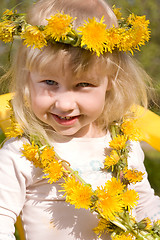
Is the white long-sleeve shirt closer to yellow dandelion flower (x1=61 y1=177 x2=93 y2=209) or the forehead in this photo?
yellow dandelion flower (x1=61 y1=177 x2=93 y2=209)

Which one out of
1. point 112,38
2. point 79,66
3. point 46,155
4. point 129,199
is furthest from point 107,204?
point 112,38

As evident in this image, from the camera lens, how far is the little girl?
1.61 m

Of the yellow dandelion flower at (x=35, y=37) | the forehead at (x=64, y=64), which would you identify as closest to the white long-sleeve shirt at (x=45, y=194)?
the forehead at (x=64, y=64)

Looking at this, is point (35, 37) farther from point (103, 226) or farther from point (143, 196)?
point (143, 196)

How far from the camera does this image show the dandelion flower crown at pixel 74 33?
1.52 m

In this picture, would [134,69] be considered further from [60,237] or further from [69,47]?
[60,237]

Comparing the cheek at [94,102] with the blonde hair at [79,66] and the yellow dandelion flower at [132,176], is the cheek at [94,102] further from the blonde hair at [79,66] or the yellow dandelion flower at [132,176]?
the yellow dandelion flower at [132,176]

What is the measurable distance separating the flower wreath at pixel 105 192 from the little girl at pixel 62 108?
35 millimetres

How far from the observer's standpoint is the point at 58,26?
59.9 inches

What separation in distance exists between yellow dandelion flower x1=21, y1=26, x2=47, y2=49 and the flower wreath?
0.46m

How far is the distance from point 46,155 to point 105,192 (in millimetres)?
319

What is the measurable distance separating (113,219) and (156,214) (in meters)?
0.45

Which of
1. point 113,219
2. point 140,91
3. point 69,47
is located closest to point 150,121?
point 140,91

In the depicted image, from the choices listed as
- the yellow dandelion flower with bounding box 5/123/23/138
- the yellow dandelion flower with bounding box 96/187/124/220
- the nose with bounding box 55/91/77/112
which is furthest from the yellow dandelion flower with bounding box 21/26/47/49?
the yellow dandelion flower with bounding box 96/187/124/220
